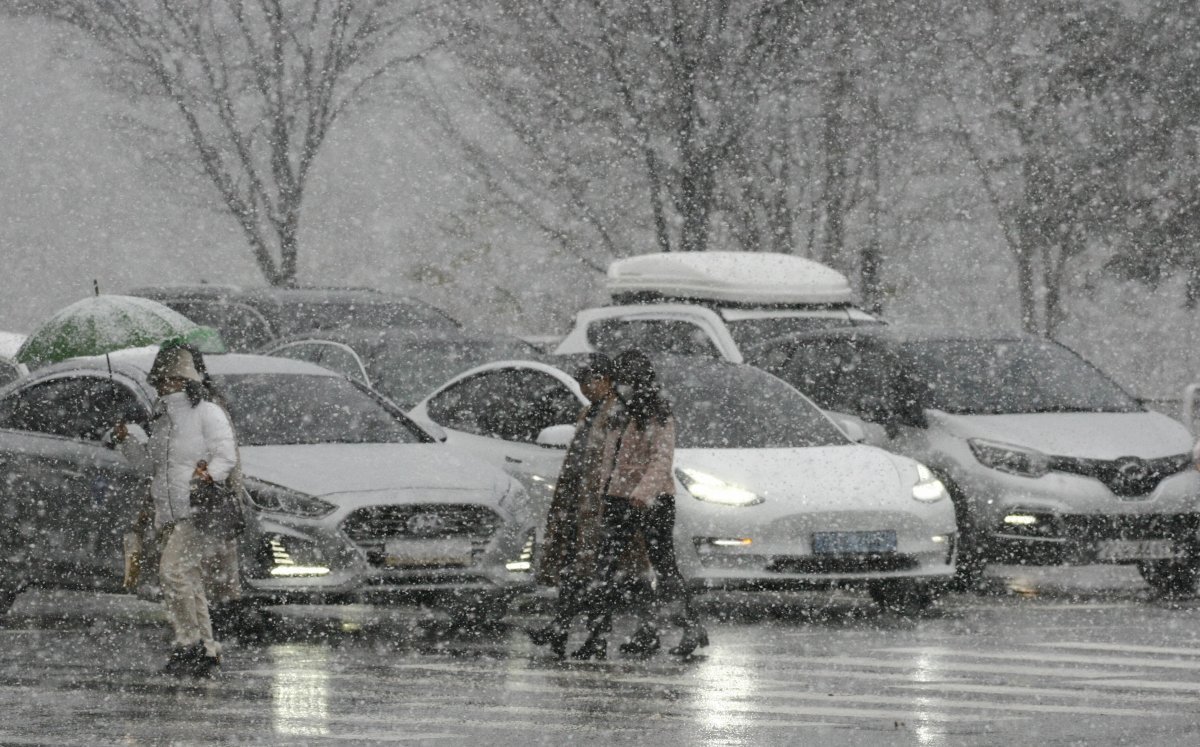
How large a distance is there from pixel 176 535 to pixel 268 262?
2579 cm

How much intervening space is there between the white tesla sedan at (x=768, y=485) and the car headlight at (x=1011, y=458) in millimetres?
879

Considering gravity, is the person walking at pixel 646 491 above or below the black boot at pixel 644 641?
above

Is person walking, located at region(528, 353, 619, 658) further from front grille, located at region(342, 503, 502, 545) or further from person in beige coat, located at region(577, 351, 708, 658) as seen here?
front grille, located at region(342, 503, 502, 545)

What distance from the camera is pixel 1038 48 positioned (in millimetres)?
33219

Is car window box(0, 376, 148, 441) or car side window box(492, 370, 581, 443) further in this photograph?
car side window box(492, 370, 581, 443)

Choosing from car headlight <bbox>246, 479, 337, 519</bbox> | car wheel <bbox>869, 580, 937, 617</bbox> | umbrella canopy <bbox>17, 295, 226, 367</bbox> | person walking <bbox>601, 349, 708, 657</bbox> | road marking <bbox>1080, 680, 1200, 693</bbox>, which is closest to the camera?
road marking <bbox>1080, 680, 1200, 693</bbox>

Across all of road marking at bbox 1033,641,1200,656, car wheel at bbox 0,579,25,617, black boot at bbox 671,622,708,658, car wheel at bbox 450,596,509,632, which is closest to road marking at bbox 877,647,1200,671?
road marking at bbox 1033,641,1200,656

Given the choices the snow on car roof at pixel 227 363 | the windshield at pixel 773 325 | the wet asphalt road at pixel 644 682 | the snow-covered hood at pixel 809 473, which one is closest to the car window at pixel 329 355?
the windshield at pixel 773 325

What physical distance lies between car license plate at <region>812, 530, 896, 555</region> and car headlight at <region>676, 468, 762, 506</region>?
16.1 inches

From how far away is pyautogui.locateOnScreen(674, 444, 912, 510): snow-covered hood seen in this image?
14.4 m

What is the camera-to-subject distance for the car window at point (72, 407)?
46.9ft

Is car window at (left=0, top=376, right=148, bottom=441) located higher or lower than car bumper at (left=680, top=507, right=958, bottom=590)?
higher

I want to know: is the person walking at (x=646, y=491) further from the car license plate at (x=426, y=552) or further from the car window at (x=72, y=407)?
the car window at (x=72, y=407)

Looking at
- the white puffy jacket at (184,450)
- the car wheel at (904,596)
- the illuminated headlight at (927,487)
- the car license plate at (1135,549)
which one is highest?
the white puffy jacket at (184,450)
